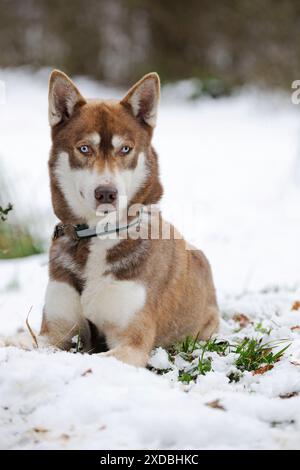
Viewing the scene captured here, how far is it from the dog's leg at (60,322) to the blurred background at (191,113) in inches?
31.8

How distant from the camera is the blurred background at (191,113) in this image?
654 cm

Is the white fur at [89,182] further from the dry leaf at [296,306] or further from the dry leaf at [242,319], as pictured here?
the dry leaf at [296,306]

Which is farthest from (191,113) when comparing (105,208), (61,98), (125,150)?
(105,208)

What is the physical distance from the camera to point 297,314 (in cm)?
447

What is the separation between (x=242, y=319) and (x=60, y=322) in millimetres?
1517

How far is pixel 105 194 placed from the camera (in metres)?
3.32

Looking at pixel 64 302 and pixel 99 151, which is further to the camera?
pixel 64 302

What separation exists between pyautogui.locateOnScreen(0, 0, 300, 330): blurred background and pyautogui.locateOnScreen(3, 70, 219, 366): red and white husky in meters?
0.87

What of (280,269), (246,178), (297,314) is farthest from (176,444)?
(246,178)

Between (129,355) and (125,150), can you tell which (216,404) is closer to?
(129,355)

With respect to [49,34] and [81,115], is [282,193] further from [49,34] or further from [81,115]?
[49,34]

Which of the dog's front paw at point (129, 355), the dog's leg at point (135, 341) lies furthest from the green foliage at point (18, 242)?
the dog's front paw at point (129, 355)

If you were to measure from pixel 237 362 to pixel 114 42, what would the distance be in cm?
1241

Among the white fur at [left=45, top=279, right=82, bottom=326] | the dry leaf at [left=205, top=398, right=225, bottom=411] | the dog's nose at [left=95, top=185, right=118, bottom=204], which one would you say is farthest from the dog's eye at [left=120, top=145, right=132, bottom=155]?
the dry leaf at [left=205, top=398, right=225, bottom=411]
